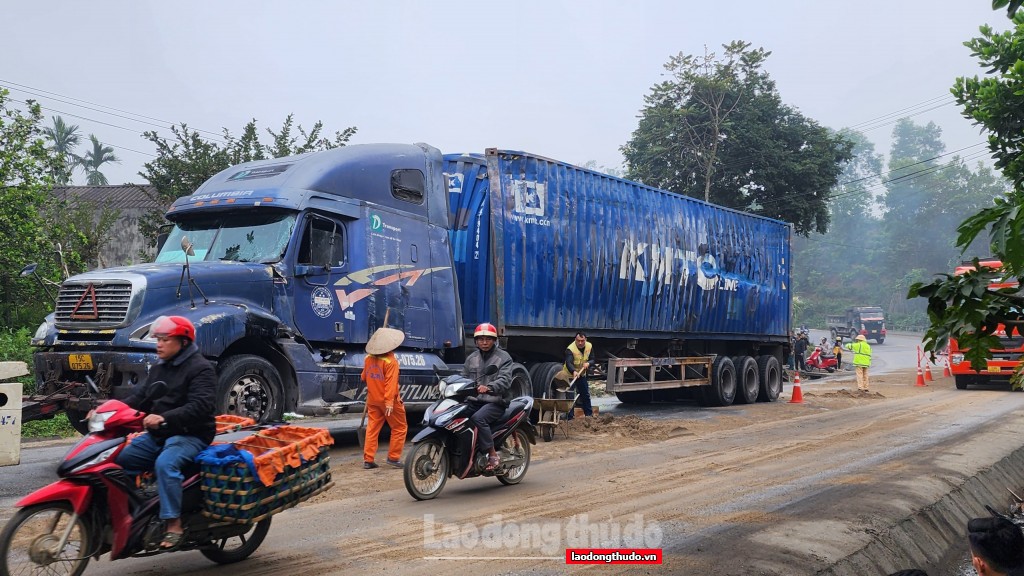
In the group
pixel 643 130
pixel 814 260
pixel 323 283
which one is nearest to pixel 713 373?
pixel 323 283

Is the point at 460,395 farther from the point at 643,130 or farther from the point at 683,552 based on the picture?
the point at 643,130

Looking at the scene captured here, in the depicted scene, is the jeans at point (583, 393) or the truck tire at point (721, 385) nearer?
the jeans at point (583, 393)

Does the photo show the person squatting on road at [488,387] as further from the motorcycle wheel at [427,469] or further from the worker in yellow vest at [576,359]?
the worker in yellow vest at [576,359]

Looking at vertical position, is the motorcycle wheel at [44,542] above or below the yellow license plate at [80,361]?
below

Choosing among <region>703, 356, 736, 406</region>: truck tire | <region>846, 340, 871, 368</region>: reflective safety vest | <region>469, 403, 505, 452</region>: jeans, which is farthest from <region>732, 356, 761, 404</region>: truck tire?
<region>469, 403, 505, 452</region>: jeans

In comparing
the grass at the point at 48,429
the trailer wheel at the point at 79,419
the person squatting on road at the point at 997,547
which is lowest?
the grass at the point at 48,429

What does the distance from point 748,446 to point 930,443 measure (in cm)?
259

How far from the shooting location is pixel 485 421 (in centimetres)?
759

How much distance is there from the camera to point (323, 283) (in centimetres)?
982

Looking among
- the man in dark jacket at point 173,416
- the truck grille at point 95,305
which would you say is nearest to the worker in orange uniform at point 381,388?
the truck grille at point 95,305

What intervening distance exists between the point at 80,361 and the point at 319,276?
8.99ft

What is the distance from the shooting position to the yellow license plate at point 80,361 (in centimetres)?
812

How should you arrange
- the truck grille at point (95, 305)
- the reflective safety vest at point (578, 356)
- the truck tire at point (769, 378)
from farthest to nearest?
the truck tire at point (769, 378)
the reflective safety vest at point (578, 356)
the truck grille at point (95, 305)

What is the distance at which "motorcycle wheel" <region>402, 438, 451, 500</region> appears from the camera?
7.08 meters
